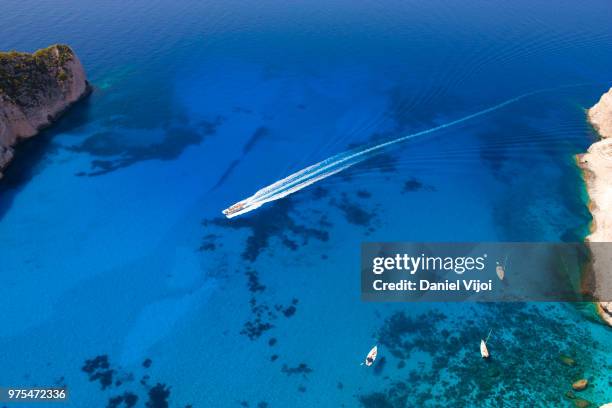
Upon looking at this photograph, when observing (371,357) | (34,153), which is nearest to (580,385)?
(371,357)

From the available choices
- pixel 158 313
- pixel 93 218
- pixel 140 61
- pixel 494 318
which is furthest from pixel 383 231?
pixel 140 61

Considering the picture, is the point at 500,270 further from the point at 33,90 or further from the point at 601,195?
the point at 33,90

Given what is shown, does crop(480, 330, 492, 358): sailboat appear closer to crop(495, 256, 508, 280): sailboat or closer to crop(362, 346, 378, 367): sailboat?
crop(495, 256, 508, 280): sailboat

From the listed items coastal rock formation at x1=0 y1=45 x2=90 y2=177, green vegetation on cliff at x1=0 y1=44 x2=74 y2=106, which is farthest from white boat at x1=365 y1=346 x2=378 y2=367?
green vegetation on cliff at x1=0 y1=44 x2=74 y2=106

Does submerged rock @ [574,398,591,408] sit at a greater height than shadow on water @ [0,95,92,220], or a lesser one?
lesser

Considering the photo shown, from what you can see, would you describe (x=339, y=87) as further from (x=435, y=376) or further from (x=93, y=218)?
(x=435, y=376)

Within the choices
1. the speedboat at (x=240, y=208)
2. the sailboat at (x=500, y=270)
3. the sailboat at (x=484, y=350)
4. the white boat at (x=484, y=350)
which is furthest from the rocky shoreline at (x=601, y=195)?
the speedboat at (x=240, y=208)
